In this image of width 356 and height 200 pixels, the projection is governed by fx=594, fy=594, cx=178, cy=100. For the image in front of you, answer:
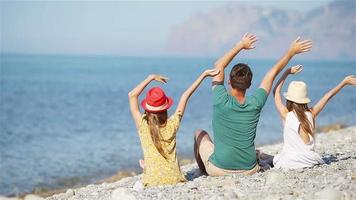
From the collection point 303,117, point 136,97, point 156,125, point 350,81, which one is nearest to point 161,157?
point 156,125

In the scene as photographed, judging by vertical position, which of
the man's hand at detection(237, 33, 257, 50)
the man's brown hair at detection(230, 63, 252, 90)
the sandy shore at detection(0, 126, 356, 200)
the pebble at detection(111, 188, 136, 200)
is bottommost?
the sandy shore at detection(0, 126, 356, 200)

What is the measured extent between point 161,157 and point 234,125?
112 cm

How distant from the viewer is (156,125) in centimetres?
827

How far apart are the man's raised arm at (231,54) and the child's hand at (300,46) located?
571 mm

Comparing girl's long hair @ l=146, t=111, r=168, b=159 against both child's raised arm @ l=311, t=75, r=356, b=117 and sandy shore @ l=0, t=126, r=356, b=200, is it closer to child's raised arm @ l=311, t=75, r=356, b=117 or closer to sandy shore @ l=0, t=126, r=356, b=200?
sandy shore @ l=0, t=126, r=356, b=200

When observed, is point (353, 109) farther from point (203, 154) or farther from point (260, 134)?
point (203, 154)

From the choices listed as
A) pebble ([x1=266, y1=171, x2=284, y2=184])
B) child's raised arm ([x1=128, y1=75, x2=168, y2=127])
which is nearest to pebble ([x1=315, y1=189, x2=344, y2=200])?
pebble ([x1=266, y1=171, x2=284, y2=184])

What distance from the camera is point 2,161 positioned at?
19734mm

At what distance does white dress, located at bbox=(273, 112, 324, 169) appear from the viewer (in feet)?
28.0

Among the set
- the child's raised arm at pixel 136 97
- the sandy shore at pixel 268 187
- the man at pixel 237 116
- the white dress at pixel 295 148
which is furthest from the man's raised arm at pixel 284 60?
the child's raised arm at pixel 136 97

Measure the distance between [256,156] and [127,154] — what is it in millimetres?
11827

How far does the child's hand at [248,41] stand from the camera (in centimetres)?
870

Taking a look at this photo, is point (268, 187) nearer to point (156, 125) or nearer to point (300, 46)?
point (156, 125)

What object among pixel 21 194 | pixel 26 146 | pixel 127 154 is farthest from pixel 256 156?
pixel 26 146
